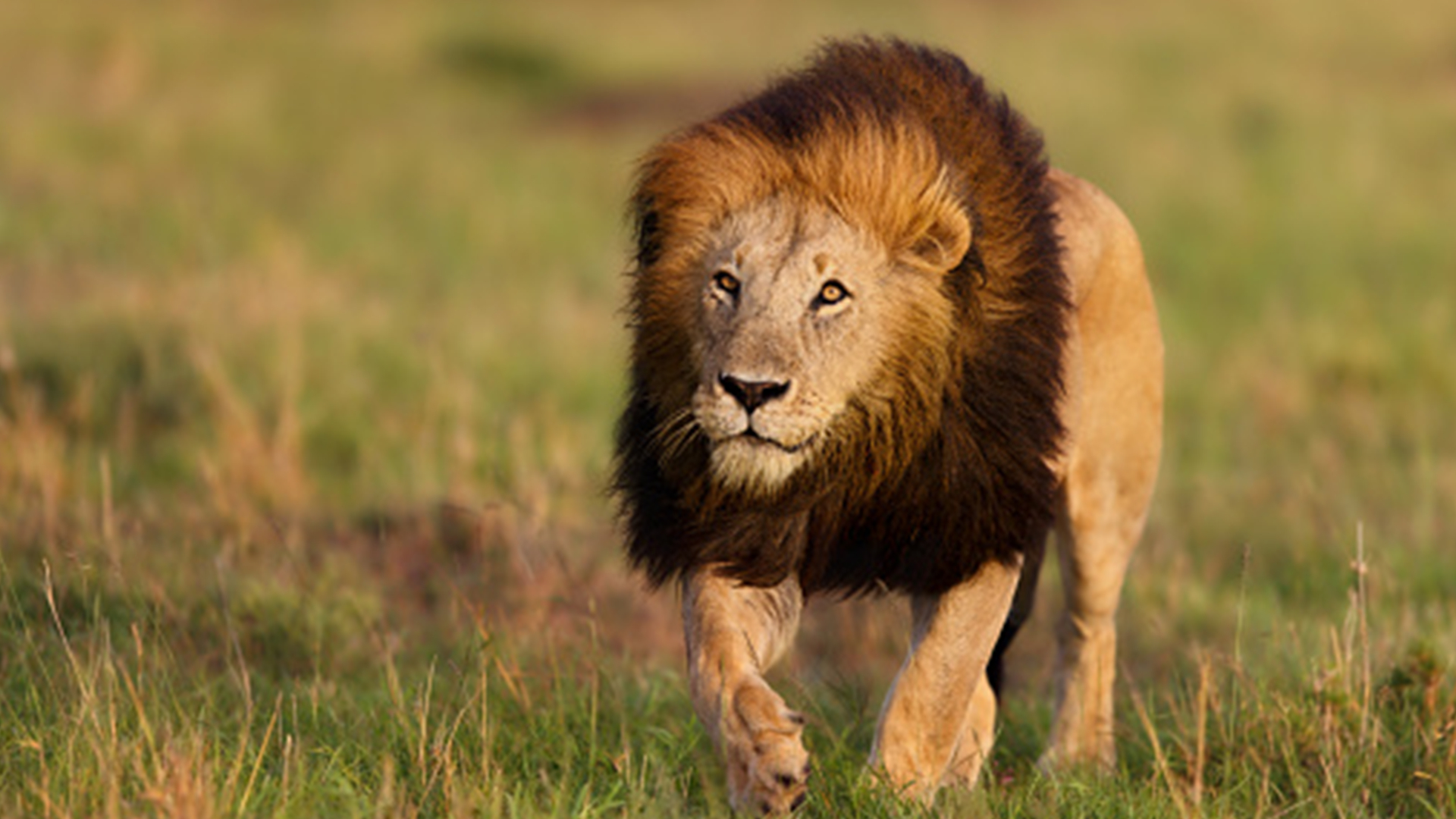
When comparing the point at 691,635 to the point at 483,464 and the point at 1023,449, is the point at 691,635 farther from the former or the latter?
the point at 483,464

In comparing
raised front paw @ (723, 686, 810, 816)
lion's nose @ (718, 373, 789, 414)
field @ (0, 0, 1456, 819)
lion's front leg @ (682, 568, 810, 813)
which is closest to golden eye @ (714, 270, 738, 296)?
lion's nose @ (718, 373, 789, 414)

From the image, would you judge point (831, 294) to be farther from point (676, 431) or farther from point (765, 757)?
point (765, 757)

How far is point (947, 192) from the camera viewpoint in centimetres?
402

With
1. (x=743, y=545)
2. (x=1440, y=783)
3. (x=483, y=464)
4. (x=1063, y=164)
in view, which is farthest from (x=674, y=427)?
(x=1063, y=164)

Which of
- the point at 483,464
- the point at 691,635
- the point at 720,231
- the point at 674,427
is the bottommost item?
the point at 483,464

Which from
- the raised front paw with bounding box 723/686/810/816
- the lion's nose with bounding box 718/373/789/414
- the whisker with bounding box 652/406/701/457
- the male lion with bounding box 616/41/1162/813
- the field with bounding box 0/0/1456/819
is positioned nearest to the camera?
the raised front paw with bounding box 723/686/810/816

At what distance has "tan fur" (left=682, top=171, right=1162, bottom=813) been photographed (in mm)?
3727

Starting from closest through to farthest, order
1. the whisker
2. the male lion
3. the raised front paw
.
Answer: the raised front paw < the male lion < the whisker

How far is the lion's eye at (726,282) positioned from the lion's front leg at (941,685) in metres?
0.75

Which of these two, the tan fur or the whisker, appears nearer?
the tan fur

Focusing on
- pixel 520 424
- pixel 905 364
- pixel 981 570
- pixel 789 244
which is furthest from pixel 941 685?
pixel 520 424

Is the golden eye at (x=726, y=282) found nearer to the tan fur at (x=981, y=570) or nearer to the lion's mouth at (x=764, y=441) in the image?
the tan fur at (x=981, y=570)

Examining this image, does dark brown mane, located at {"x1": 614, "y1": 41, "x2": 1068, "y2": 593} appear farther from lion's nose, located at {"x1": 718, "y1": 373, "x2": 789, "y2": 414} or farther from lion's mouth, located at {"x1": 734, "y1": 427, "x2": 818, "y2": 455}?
lion's nose, located at {"x1": 718, "y1": 373, "x2": 789, "y2": 414}

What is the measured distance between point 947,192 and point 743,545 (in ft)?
2.49
